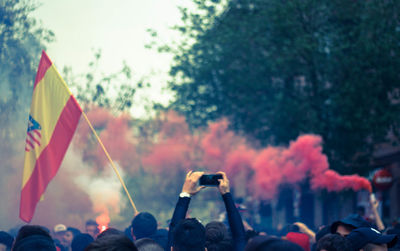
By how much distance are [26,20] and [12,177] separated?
5.43 metres

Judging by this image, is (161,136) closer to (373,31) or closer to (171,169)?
(171,169)

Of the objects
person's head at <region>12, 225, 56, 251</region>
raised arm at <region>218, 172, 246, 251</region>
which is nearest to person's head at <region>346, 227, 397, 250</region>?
raised arm at <region>218, 172, 246, 251</region>

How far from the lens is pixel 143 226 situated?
6.00 meters

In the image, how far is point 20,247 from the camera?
4.12 m

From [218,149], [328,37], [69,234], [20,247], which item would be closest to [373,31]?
[328,37]

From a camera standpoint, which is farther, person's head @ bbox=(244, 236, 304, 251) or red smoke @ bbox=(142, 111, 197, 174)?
red smoke @ bbox=(142, 111, 197, 174)

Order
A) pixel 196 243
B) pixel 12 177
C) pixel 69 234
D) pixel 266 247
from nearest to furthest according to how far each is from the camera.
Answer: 1. pixel 266 247
2. pixel 196 243
3. pixel 69 234
4. pixel 12 177

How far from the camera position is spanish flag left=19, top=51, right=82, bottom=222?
838cm

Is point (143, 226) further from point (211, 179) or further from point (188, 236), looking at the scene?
point (188, 236)

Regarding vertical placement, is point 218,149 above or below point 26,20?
below

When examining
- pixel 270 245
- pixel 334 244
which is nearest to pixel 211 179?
pixel 334 244

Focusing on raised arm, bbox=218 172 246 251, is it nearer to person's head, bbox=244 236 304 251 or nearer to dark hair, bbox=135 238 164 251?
dark hair, bbox=135 238 164 251

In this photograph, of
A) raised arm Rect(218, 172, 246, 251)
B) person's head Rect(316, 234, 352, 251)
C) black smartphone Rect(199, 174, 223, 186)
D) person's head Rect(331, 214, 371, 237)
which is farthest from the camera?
person's head Rect(331, 214, 371, 237)

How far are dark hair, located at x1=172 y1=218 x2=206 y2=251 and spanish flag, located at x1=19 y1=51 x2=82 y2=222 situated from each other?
→ 4423mm
